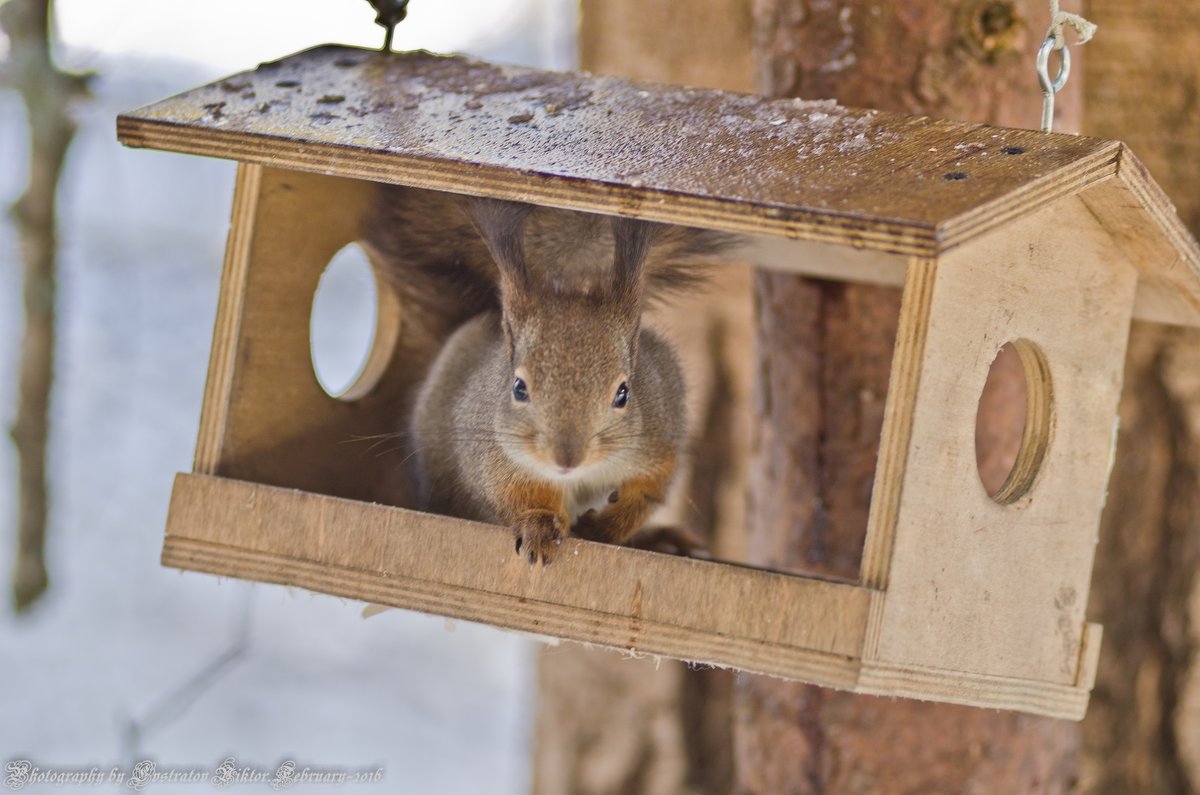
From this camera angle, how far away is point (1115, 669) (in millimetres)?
2674

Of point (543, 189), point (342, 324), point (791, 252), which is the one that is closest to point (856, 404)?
point (791, 252)

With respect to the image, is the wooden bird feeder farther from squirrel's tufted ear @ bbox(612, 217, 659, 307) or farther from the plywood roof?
squirrel's tufted ear @ bbox(612, 217, 659, 307)

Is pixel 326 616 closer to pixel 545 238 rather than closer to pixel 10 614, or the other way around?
pixel 10 614

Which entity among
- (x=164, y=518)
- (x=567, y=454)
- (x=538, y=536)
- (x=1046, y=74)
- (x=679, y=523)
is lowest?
(x=164, y=518)

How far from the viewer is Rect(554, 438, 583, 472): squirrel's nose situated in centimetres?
183

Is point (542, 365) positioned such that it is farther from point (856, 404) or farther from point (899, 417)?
point (856, 404)

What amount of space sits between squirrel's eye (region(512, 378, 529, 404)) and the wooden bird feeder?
9.1 inches

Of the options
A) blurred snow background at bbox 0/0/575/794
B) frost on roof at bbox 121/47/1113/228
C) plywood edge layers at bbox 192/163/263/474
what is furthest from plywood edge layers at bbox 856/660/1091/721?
blurred snow background at bbox 0/0/575/794

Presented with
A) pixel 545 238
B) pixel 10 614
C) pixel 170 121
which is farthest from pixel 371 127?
pixel 10 614

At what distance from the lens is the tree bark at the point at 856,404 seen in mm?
2264

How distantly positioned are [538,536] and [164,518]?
2.90 metres

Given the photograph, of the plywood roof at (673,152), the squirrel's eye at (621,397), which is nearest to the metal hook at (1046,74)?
the plywood roof at (673,152)

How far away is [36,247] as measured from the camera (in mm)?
2941

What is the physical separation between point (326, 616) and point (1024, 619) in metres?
3.52
